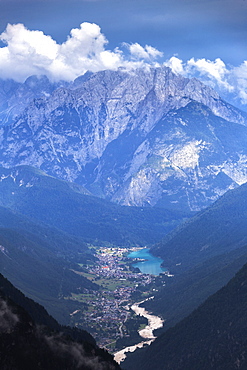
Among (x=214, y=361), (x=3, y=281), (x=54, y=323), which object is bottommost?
(x=214, y=361)

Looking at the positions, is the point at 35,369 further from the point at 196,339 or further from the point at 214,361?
the point at 196,339

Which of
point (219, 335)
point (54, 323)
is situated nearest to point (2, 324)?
point (54, 323)

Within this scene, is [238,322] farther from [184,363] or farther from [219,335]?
[184,363]

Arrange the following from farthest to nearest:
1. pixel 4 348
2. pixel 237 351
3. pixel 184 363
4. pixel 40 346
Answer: pixel 184 363
pixel 237 351
pixel 40 346
pixel 4 348

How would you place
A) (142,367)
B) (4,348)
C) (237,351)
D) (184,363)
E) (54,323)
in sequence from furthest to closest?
1. (142,367)
2. (184,363)
3. (237,351)
4. (54,323)
5. (4,348)

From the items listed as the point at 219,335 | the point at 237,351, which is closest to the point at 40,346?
the point at 237,351

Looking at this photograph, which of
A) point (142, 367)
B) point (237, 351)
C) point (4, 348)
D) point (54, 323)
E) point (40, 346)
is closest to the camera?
point (4, 348)

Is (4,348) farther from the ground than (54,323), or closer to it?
closer to it

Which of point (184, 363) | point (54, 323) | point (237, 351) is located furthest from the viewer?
point (184, 363)

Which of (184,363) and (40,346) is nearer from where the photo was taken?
(40,346)
